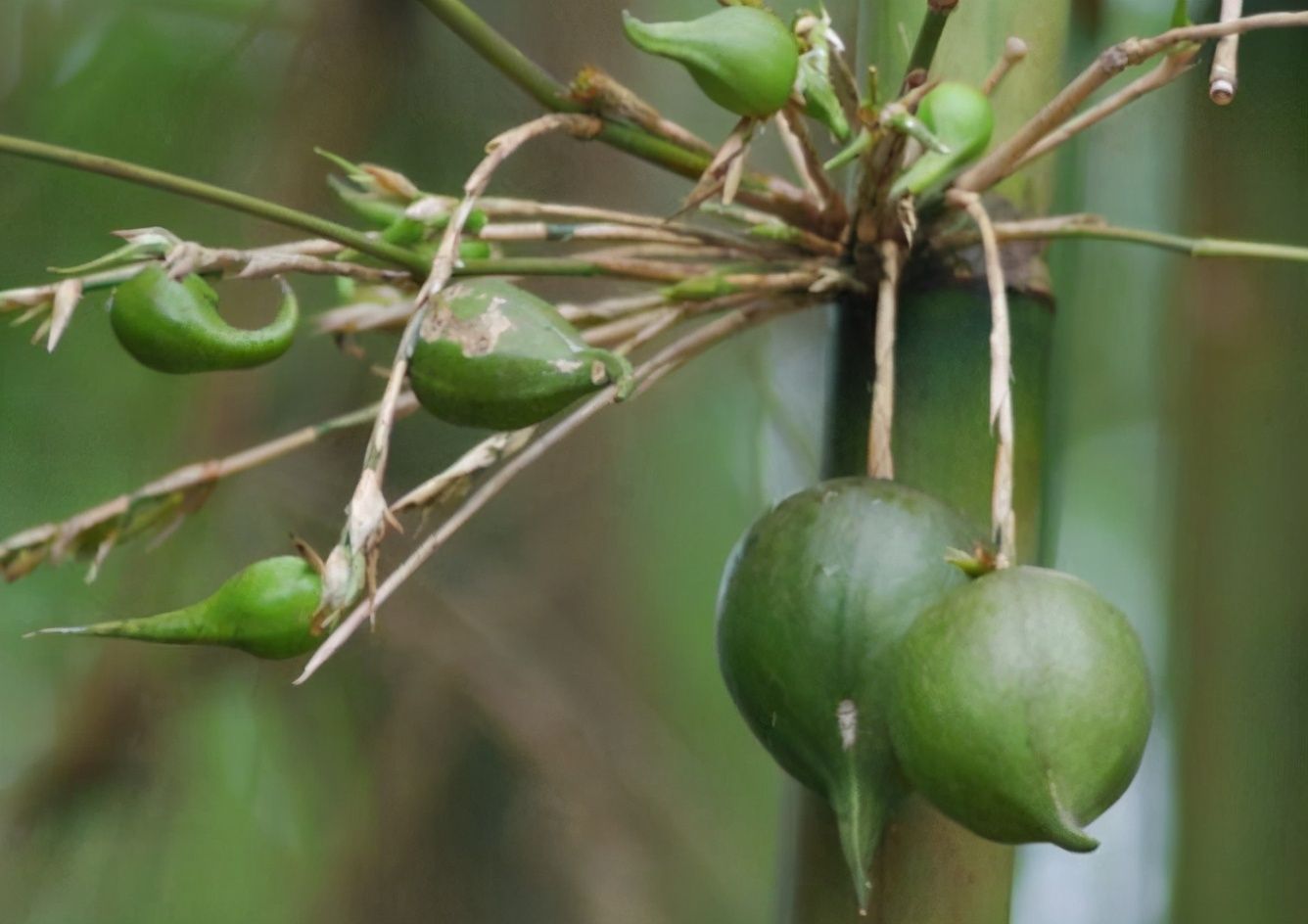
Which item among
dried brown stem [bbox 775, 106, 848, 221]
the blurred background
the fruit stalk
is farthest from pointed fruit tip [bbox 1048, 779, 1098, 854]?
the blurred background

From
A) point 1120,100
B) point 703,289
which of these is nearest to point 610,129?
point 703,289

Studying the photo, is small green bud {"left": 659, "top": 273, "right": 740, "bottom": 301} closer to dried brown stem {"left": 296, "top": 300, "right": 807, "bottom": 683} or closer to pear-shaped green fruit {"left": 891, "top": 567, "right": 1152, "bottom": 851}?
dried brown stem {"left": 296, "top": 300, "right": 807, "bottom": 683}

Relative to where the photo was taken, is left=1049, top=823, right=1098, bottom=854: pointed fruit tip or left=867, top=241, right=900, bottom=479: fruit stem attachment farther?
left=867, top=241, right=900, bottom=479: fruit stem attachment

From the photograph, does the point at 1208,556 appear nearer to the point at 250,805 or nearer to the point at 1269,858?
the point at 1269,858

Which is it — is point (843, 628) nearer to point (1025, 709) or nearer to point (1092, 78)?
point (1025, 709)

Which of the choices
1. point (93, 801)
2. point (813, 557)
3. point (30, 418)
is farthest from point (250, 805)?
point (813, 557)

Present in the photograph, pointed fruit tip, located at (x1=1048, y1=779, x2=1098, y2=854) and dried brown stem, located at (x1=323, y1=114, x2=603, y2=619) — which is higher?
dried brown stem, located at (x1=323, y1=114, x2=603, y2=619)
